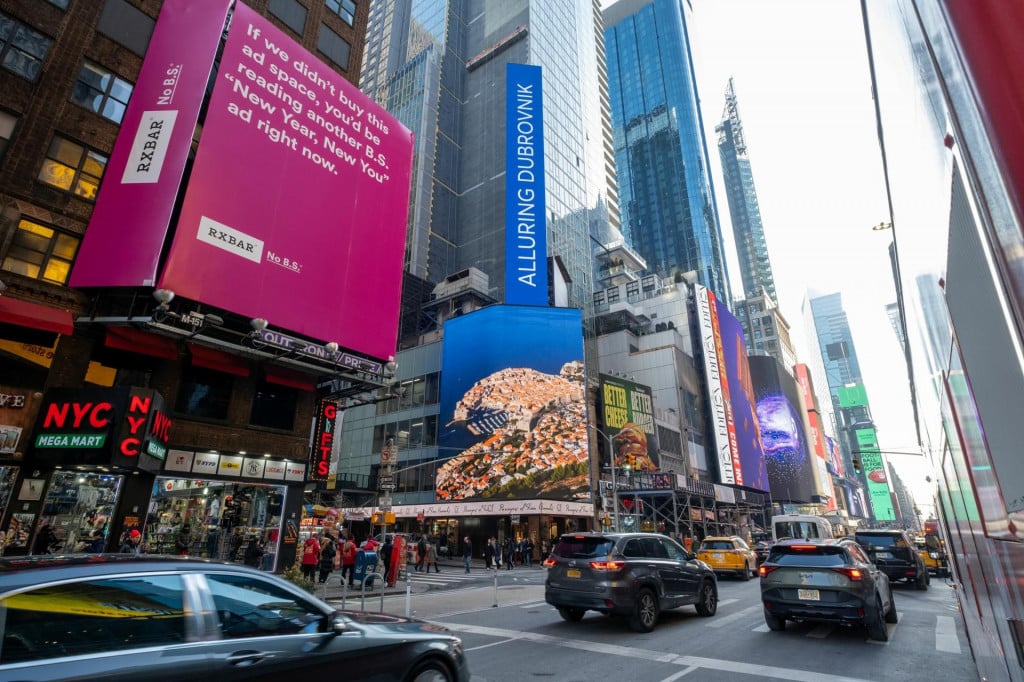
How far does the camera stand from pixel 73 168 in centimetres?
1659

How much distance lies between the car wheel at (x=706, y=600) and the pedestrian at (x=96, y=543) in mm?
16732

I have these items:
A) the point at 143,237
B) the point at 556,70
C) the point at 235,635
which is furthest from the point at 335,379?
the point at 556,70

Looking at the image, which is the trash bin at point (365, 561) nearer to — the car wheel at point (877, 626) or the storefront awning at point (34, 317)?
the storefront awning at point (34, 317)

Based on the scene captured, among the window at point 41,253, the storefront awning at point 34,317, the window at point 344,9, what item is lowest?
the storefront awning at point 34,317

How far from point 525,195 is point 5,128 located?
4112 cm

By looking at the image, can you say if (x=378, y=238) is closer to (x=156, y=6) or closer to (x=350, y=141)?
(x=350, y=141)

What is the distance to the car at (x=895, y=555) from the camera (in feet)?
56.0

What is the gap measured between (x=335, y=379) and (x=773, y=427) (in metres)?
90.4

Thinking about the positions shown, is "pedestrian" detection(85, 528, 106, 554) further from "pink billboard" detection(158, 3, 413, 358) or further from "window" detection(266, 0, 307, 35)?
"window" detection(266, 0, 307, 35)

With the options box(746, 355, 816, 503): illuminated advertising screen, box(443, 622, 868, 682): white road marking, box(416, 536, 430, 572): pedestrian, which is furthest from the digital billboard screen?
box(443, 622, 868, 682): white road marking

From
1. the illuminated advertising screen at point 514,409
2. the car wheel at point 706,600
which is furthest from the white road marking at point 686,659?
the illuminated advertising screen at point 514,409

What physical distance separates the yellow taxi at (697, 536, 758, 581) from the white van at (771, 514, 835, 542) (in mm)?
6807

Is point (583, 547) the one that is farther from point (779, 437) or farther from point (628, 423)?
point (779, 437)

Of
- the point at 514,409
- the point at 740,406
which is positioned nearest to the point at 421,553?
the point at 514,409
